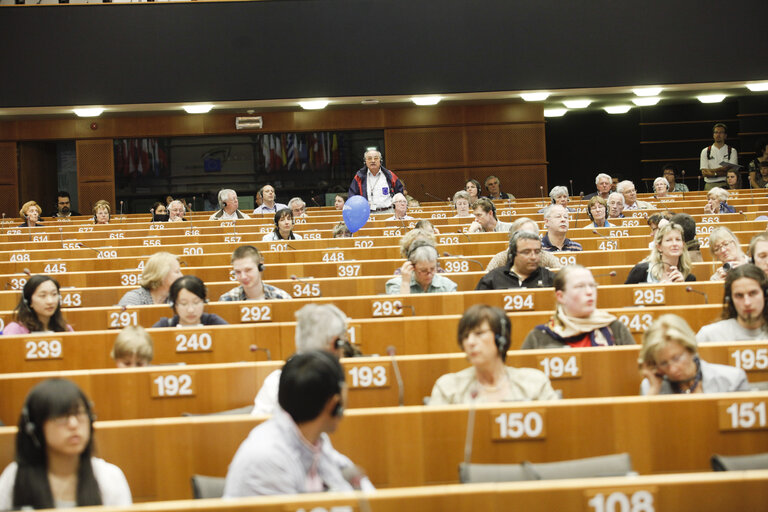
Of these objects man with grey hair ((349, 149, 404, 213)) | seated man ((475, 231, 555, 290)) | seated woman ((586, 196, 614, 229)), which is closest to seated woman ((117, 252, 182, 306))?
seated man ((475, 231, 555, 290))

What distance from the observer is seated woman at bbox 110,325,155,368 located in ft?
11.7

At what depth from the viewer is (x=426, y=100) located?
13648 mm

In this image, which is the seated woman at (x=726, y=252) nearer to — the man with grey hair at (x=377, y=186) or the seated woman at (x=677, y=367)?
the seated woman at (x=677, y=367)

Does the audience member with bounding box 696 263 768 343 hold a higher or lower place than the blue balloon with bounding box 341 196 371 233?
lower

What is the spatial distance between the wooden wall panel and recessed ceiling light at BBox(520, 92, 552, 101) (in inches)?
283

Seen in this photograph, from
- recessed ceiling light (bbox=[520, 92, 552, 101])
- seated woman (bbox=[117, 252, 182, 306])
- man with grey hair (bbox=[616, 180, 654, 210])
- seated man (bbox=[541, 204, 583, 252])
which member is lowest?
seated woman (bbox=[117, 252, 182, 306])

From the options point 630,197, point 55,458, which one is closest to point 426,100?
point 630,197

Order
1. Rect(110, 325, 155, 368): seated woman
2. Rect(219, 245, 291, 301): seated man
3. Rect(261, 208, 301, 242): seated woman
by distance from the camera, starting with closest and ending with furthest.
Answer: Rect(110, 325, 155, 368): seated woman → Rect(219, 245, 291, 301): seated man → Rect(261, 208, 301, 242): seated woman

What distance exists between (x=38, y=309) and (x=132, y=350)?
1.12 meters

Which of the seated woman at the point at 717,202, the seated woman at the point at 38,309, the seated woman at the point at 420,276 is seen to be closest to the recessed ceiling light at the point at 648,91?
the seated woman at the point at 717,202

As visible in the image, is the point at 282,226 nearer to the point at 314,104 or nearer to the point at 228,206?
the point at 228,206

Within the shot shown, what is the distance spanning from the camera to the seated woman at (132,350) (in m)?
3.56

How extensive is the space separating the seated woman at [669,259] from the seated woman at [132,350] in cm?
300

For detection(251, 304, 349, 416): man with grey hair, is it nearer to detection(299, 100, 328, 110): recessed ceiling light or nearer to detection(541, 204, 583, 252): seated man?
detection(541, 204, 583, 252): seated man
